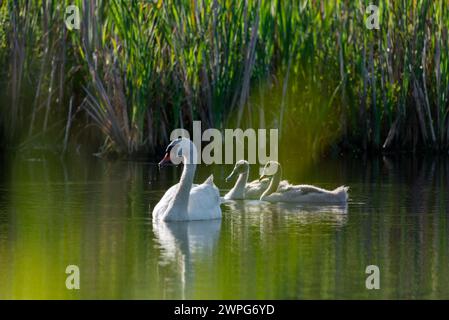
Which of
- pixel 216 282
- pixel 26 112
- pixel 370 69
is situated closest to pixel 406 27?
pixel 370 69

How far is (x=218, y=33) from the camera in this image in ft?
54.0

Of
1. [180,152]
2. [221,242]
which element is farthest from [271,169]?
[221,242]

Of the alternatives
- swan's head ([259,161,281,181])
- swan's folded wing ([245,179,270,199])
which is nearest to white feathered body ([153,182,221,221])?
swan's folded wing ([245,179,270,199])

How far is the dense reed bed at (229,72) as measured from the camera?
54.4 ft

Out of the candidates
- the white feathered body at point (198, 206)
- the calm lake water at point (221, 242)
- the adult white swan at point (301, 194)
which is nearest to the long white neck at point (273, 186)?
the adult white swan at point (301, 194)

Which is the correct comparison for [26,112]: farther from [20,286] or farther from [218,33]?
[20,286]

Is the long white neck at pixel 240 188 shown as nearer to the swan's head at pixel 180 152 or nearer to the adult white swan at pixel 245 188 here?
the adult white swan at pixel 245 188

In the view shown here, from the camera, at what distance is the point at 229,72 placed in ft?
55.1

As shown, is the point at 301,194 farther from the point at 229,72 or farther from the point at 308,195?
the point at 229,72

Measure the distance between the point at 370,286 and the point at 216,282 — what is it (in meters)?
1.13

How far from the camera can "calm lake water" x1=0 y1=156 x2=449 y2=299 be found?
29.7ft

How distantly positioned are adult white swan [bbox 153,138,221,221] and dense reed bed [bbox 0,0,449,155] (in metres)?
4.06

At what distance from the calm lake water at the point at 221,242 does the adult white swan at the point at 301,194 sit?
199mm

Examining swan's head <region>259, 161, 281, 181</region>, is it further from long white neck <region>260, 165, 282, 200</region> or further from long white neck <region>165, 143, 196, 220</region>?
long white neck <region>165, 143, 196, 220</region>
